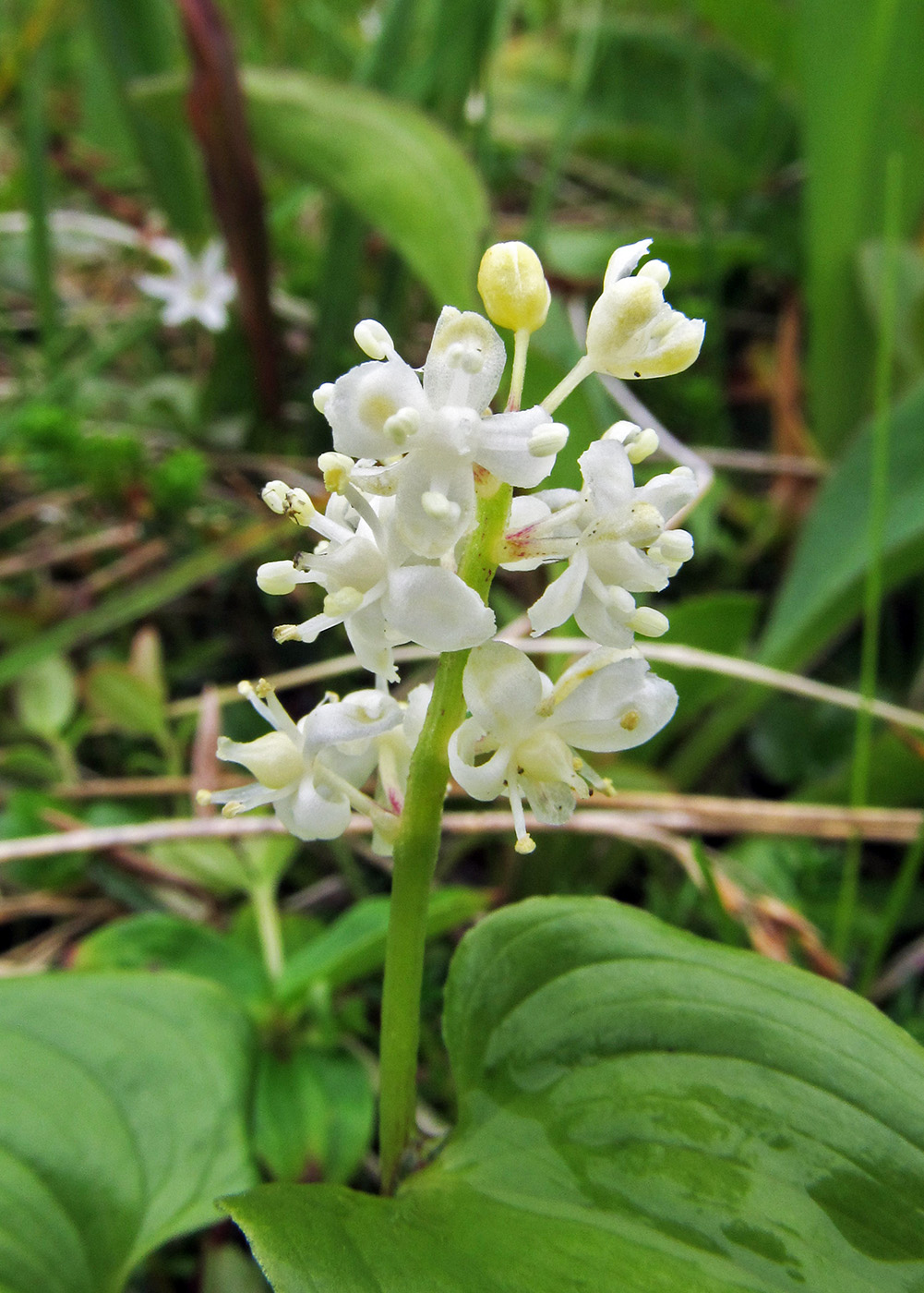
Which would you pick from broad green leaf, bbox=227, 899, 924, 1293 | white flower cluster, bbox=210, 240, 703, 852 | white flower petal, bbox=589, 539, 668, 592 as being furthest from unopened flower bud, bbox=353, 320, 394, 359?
broad green leaf, bbox=227, 899, 924, 1293

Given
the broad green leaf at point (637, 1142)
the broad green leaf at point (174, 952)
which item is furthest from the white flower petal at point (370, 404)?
the broad green leaf at point (174, 952)

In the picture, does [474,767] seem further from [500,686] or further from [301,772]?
[301,772]

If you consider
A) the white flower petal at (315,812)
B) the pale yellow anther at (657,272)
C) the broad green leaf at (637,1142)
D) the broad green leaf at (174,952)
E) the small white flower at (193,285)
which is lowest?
the broad green leaf at (174,952)

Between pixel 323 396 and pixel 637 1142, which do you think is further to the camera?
pixel 637 1142

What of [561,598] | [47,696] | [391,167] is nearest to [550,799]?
[561,598]

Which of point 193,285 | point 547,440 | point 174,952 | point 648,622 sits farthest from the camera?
point 193,285

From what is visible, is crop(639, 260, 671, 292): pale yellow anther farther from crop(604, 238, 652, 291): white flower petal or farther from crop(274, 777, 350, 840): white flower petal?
crop(274, 777, 350, 840): white flower petal

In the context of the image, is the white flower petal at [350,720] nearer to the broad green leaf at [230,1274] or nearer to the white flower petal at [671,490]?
the white flower petal at [671,490]
